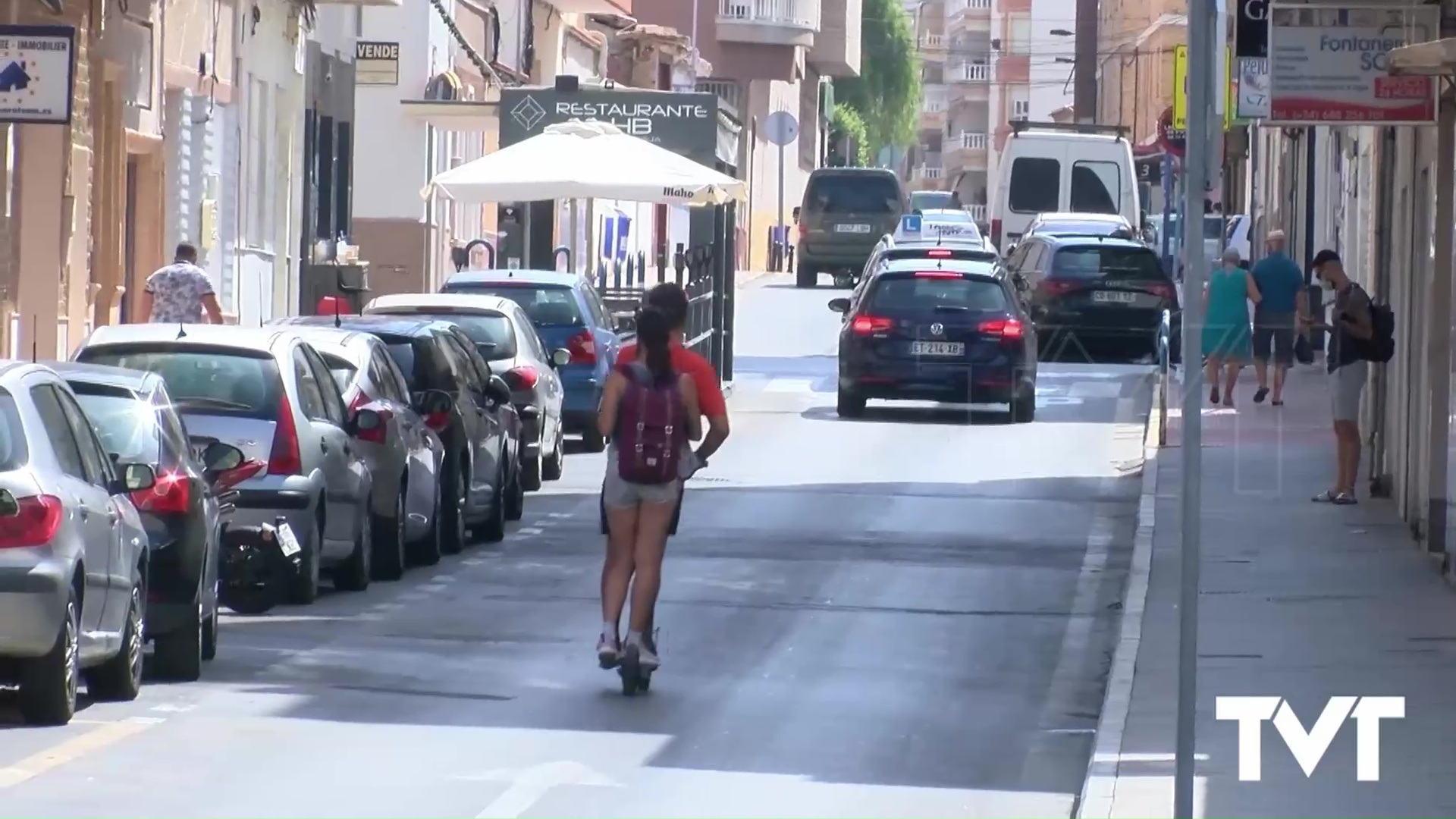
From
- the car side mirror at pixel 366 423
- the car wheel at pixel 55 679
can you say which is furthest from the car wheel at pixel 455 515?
the car wheel at pixel 55 679

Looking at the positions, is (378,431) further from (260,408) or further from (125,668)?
(125,668)

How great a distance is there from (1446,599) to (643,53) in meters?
50.9

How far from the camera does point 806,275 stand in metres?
60.1

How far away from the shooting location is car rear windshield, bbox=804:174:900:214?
58500 millimetres

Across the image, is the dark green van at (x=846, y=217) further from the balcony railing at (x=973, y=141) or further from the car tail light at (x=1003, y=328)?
the balcony railing at (x=973, y=141)

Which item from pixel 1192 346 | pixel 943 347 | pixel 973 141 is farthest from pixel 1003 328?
pixel 973 141

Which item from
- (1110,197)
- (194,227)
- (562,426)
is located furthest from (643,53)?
(562,426)

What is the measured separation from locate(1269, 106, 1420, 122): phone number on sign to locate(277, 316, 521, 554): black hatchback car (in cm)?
517

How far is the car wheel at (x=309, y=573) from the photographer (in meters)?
15.1

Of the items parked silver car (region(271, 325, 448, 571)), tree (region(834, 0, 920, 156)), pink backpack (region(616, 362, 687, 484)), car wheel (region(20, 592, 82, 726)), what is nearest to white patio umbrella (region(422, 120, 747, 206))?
parked silver car (region(271, 325, 448, 571))

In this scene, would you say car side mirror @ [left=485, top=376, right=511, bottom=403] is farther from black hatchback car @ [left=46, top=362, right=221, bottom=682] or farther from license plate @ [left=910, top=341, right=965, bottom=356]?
license plate @ [left=910, top=341, right=965, bottom=356]

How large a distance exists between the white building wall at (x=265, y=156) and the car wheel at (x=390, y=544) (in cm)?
1609

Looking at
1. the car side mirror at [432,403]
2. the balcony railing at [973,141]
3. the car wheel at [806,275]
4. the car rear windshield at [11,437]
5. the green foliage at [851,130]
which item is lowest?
the car side mirror at [432,403]

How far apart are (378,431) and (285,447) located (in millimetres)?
1460
